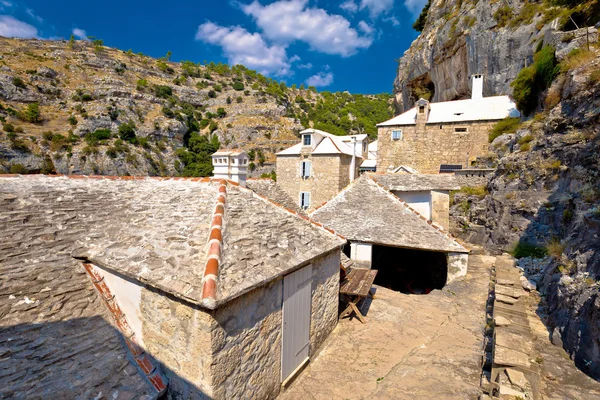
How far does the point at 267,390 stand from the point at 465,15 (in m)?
36.5

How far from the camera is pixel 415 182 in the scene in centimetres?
1521

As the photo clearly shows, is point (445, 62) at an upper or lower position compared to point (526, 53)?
upper

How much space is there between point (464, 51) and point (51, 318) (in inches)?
1448

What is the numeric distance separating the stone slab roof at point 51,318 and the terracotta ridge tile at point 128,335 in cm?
9

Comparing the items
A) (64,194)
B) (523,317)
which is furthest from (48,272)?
(523,317)

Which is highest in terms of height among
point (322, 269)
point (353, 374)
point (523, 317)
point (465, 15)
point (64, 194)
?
point (465, 15)

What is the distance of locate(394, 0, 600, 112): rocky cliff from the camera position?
22.3m

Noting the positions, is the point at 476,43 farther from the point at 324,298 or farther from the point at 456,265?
the point at 324,298

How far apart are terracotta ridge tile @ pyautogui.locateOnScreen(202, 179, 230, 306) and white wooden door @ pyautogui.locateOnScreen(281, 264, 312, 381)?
4.99ft

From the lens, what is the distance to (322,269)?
706 cm

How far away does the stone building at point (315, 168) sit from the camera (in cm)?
2417

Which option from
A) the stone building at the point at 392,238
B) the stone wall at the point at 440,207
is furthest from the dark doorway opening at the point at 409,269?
the stone wall at the point at 440,207

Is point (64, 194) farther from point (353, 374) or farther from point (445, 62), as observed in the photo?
point (445, 62)

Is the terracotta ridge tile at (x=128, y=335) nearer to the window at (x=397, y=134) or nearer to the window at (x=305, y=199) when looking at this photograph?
the window at (x=305, y=199)
